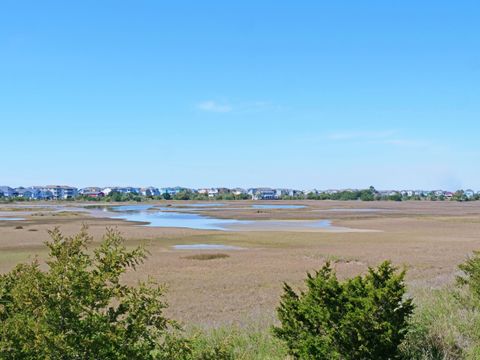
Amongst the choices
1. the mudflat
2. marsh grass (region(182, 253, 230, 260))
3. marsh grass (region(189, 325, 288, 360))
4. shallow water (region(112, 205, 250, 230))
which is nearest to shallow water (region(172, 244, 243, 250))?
the mudflat

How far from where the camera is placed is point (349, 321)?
7.08 meters

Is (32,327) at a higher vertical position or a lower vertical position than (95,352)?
higher

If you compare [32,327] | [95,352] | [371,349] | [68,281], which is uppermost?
[68,281]

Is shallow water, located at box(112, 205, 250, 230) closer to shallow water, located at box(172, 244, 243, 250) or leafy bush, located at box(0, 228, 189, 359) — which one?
shallow water, located at box(172, 244, 243, 250)

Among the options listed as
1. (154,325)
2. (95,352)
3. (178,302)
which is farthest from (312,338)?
(178,302)

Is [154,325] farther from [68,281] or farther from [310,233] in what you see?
[310,233]

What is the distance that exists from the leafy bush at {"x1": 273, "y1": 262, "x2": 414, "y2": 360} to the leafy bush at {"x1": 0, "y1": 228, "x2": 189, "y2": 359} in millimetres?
3323

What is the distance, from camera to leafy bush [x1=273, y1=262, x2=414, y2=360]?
280 inches

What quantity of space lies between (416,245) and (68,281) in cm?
4070

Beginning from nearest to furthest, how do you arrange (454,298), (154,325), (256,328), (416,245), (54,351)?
(54,351), (154,325), (256,328), (454,298), (416,245)

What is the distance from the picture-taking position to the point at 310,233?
52.2m

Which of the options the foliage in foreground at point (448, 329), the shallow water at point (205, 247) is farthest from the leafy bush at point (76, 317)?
the shallow water at point (205, 247)

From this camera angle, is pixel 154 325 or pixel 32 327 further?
pixel 154 325

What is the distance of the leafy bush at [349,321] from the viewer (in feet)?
23.4
